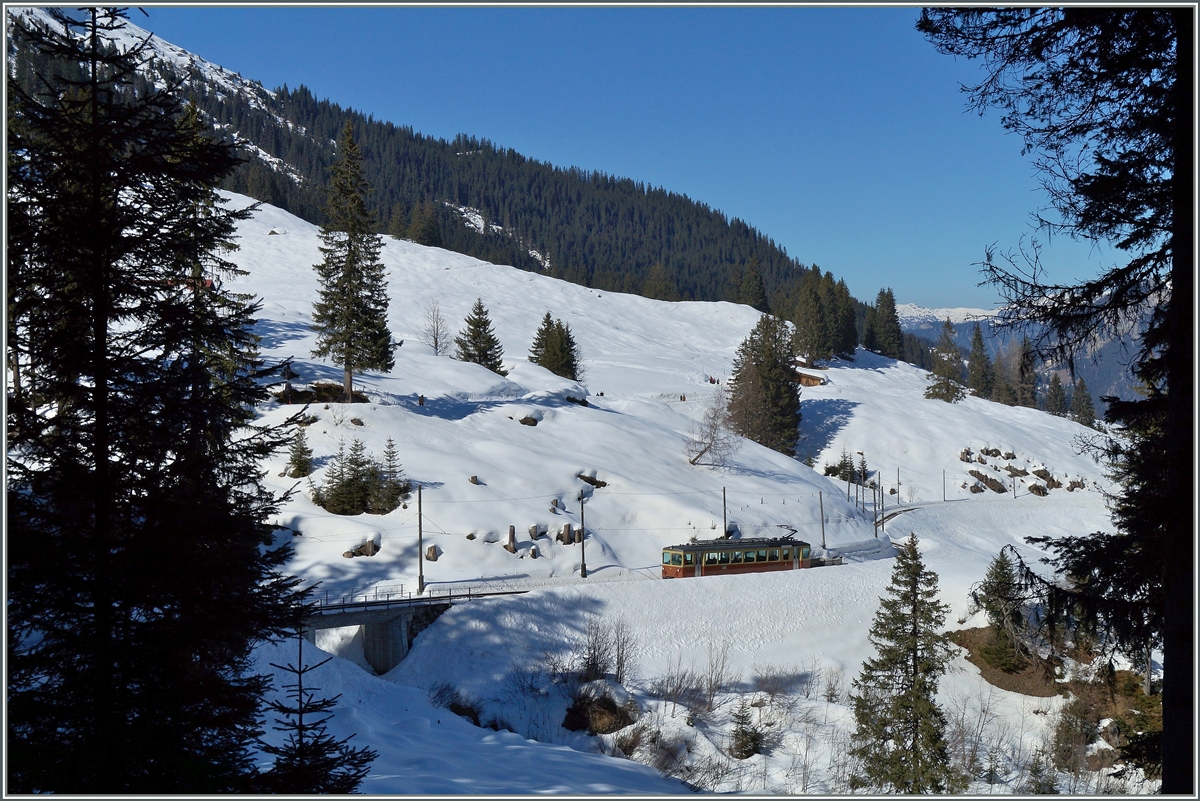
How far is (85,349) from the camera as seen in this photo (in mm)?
6504

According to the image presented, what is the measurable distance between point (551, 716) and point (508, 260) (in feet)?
501

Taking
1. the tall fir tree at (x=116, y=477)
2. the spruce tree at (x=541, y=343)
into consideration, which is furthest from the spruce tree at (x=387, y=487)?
the spruce tree at (x=541, y=343)

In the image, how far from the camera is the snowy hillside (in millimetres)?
20000

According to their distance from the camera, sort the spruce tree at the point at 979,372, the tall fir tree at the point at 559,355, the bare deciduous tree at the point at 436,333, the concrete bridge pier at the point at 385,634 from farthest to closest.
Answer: the spruce tree at the point at 979,372 < the bare deciduous tree at the point at 436,333 < the tall fir tree at the point at 559,355 < the concrete bridge pier at the point at 385,634

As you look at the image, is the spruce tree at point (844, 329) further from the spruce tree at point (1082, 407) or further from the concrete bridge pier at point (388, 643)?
the concrete bridge pier at point (388, 643)

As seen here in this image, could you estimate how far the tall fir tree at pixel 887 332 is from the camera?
125 metres

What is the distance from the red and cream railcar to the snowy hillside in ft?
5.15

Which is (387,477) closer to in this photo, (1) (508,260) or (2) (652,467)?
(2) (652,467)

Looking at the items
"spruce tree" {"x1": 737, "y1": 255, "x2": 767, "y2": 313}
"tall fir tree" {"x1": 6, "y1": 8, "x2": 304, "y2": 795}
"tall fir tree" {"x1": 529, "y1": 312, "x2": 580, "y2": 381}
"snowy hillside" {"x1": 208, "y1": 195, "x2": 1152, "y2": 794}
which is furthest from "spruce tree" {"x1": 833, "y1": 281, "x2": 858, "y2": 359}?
"tall fir tree" {"x1": 6, "y1": 8, "x2": 304, "y2": 795}

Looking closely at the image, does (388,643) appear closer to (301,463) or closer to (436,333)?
(301,463)

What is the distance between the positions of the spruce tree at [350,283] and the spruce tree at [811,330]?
65.9 meters

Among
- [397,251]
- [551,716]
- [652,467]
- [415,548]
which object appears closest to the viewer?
[551,716]

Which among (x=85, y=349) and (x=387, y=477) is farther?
(x=387, y=477)

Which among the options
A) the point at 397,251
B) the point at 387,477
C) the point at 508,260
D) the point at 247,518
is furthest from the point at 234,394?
the point at 508,260
